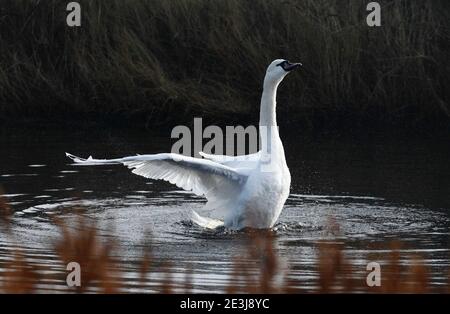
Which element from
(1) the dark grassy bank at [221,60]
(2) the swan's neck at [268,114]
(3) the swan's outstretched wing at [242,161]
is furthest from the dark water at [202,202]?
(1) the dark grassy bank at [221,60]

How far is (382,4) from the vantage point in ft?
49.8

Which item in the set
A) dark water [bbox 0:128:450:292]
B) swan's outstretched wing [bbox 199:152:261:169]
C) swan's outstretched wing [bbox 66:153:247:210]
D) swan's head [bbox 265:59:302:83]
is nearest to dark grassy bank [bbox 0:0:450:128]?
dark water [bbox 0:128:450:292]

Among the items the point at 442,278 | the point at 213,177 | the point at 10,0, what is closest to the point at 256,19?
the point at 10,0

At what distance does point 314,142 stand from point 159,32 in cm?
332

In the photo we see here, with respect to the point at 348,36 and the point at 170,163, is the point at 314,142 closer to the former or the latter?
the point at 348,36

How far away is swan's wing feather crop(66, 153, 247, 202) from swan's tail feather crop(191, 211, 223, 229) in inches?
7.7

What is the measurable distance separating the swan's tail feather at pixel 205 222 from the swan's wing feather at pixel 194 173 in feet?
0.64

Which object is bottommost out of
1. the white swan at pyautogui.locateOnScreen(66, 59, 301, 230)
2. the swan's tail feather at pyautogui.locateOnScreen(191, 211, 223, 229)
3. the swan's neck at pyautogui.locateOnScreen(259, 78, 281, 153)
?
the swan's tail feather at pyautogui.locateOnScreen(191, 211, 223, 229)

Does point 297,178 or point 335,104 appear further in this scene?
point 335,104

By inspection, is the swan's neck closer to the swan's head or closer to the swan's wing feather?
the swan's head

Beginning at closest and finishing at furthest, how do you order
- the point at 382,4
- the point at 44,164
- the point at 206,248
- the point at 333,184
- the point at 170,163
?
the point at 206,248
the point at 170,163
the point at 333,184
the point at 44,164
the point at 382,4

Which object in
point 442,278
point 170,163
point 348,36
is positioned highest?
point 348,36

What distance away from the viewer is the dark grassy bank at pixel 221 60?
593 inches

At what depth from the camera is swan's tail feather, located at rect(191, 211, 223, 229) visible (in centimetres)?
929
